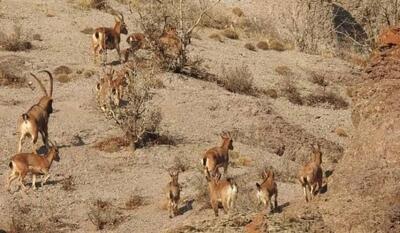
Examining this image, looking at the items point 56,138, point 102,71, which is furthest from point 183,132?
point 102,71

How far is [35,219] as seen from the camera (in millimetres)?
16547

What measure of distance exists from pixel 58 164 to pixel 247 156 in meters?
4.98

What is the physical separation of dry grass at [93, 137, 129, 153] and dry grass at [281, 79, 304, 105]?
872 centimetres

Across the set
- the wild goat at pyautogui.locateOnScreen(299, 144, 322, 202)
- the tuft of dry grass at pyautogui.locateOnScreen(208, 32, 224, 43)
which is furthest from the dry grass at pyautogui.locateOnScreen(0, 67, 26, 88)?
the wild goat at pyautogui.locateOnScreen(299, 144, 322, 202)

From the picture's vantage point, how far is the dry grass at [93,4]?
120 ft

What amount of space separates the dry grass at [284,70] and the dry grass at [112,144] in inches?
445

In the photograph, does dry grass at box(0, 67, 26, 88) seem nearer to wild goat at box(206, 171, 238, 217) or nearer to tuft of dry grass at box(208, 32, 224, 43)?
tuft of dry grass at box(208, 32, 224, 43)

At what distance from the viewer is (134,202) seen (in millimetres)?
17719

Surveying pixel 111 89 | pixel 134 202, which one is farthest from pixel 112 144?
pixel 134 202

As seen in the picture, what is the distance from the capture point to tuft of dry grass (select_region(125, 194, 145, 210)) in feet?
57.6

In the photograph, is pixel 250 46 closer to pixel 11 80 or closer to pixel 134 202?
pixel 11 80

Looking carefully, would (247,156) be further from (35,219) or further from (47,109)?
(35,219)

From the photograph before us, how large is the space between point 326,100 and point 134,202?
13.4 m

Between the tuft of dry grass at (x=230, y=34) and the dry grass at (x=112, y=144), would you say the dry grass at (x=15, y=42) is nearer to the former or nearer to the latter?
the dry grass at (x=112, y=144)
